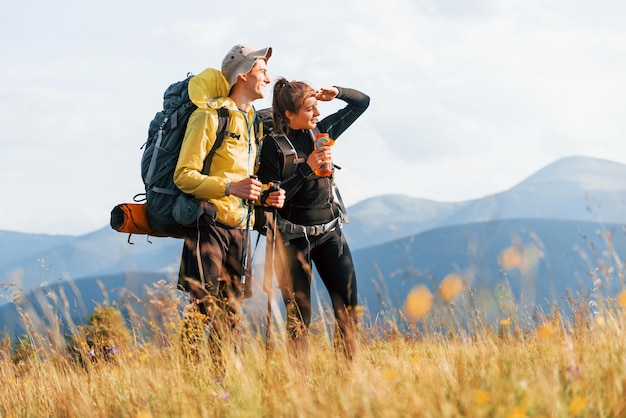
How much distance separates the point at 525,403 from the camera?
8.68 ft

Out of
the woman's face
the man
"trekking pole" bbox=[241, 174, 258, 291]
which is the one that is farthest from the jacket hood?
"trekking pole" bbox=[241, 174, 258, 291]

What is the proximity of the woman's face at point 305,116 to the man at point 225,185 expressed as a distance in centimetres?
28

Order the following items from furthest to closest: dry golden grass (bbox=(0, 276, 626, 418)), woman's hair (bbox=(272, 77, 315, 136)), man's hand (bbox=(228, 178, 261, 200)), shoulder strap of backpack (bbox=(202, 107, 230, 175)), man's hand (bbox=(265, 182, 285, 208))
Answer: woman's hair (bbox=(272, 77, 315, 136)), shoulder strap of backpack (bbox=(202, 107, 230, 175)), man's hand (bbox=(265, 182, 285, 208)), man's hand (bbox=(228, 178, 261, 200)), dry golden grass (bbox=(0, 276, 626, 418))

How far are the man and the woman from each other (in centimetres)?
18

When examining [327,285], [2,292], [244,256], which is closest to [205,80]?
[244,256]

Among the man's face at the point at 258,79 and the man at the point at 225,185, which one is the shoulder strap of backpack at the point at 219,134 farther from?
the man's face at the point at 258,79

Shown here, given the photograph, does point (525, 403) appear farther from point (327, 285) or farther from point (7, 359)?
point (7, 359)

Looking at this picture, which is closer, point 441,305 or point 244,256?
point 441,305

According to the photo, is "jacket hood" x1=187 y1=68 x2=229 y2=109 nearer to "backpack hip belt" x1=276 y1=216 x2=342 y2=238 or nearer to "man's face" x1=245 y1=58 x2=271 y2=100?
"man's face" x1=245 y1=58 x2=271 y2=100

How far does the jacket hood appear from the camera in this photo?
15.8 feet

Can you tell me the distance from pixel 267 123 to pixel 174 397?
2124 mm

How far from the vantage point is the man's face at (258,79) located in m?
4.86

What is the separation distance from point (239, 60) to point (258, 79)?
18cm

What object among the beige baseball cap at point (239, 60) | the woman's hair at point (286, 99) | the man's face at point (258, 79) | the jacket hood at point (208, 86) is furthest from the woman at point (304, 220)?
the jacket hood at point (208, 86)
